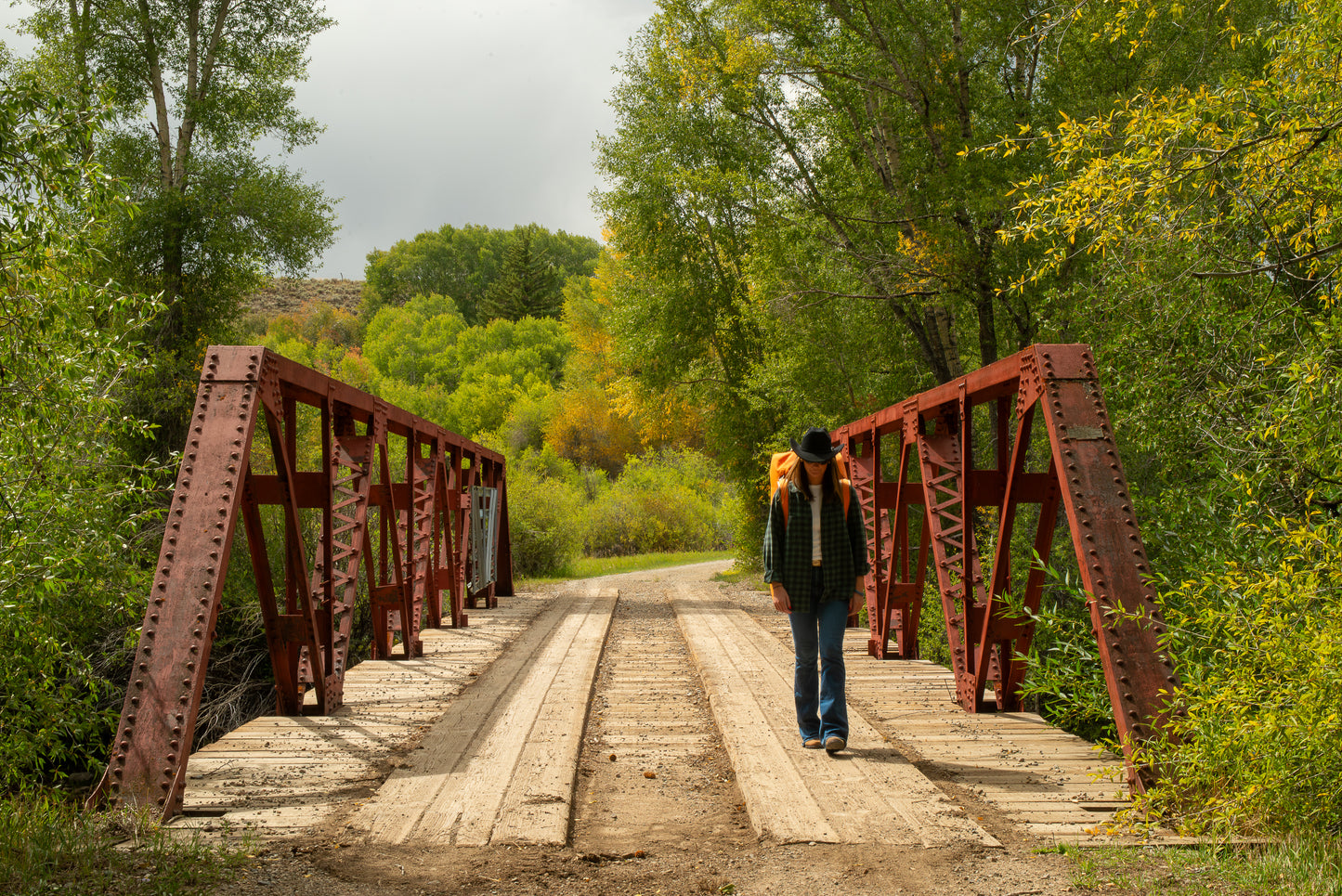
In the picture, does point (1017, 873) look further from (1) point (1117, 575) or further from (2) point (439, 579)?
(2) point (439, 579)

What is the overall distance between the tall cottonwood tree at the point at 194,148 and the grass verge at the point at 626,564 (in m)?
8.57

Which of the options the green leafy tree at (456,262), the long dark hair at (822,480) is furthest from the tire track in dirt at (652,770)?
the green leafy tree at (456,262)

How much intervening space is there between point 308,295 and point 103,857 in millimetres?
118660

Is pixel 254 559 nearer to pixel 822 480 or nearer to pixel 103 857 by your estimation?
pixel 103 857

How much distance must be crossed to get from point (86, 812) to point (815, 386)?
14.4 meters

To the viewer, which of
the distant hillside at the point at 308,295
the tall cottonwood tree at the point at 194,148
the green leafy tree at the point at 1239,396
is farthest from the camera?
the distant hillside at the point at 308,295

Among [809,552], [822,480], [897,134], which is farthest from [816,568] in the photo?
[897,134]

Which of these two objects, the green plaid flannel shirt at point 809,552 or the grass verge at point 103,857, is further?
the green plaid flannel shirt at point 809,552

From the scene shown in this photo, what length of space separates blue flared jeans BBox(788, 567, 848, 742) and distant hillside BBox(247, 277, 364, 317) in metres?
102

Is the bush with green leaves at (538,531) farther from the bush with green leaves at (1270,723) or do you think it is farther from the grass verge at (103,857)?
the bush with green leaves at (1270,723)

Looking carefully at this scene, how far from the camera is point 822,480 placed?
4820 millimetres

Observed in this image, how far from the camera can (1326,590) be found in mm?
3547

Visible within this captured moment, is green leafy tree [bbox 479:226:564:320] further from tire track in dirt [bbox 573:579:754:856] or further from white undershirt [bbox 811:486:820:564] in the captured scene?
white undershirt [bbox 811:486:820:564]

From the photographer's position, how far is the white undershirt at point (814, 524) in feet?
15.5
